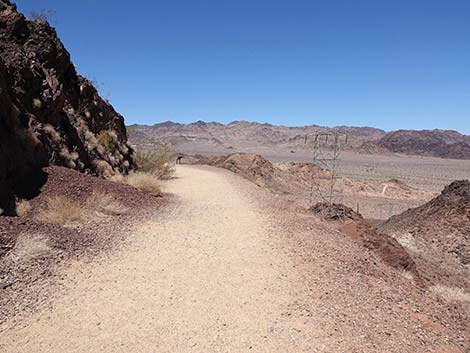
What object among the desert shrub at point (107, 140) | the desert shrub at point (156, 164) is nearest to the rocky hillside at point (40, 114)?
the desert shrub at point (107, 140)

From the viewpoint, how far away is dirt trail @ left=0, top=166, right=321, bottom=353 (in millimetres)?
5305

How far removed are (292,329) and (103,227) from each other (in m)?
5.43

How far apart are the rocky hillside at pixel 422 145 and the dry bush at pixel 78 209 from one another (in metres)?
133

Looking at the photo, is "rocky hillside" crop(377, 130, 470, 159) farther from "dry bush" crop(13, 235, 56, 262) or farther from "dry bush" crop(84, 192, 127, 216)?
"dry bush" crop(13, 235, 56, 262)

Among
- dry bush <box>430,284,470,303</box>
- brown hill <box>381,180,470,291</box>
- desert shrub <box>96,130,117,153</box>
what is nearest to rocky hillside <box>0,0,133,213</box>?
desert shrub <box>96,130,117,153</box>

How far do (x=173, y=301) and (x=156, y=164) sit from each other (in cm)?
1781

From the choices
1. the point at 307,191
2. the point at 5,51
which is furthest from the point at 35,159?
the point at 307,191

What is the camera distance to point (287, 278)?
24.5 ft

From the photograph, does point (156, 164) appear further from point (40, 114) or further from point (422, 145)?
point (422, 145)

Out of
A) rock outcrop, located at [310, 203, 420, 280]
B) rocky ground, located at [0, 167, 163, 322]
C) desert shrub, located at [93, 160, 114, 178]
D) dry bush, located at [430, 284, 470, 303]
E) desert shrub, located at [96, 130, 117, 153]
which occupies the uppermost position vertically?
desert shrub, located at [96, 130, 117, 153]

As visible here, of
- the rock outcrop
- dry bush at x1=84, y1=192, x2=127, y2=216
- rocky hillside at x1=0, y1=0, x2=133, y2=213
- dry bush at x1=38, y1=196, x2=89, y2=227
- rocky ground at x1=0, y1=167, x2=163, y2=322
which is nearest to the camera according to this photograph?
rocky ground at x1=0, y1=167, x2=163, y2=322

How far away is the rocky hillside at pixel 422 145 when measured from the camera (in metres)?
132

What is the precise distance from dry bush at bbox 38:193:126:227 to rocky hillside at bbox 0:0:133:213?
28.6 inches

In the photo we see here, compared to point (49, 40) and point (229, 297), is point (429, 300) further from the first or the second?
point (49, 40)
